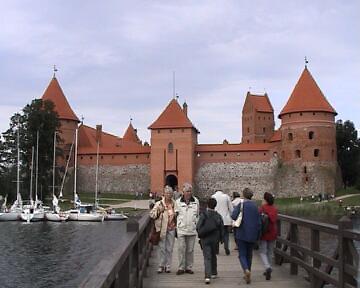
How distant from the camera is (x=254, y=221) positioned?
7926 mm

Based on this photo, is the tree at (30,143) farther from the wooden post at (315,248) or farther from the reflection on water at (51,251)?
the wooden post at (315,248)

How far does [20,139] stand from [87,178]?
32.2 ft

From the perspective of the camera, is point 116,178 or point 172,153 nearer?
point 172,153

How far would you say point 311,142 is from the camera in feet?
174

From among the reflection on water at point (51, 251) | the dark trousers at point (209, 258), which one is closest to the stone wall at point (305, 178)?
the reflection on water at point (51, 251)

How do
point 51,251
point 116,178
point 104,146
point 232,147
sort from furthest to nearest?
point 104,146
point 116,178
point 232,147
point 51,251

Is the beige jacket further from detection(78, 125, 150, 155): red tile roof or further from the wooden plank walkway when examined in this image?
detection(78, 125, 150, 155): red tile roof

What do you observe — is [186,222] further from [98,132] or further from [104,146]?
[98,132]

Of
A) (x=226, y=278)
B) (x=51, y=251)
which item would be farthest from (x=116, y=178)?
(x=226, y=278)

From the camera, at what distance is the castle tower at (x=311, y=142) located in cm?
5294

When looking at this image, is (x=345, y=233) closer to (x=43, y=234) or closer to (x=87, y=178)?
(x=43, y=234)

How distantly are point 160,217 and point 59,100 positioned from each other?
181 ft

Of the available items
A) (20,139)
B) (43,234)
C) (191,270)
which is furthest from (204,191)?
(191,270)

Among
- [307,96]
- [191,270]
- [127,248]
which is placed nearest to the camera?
[127,248]
